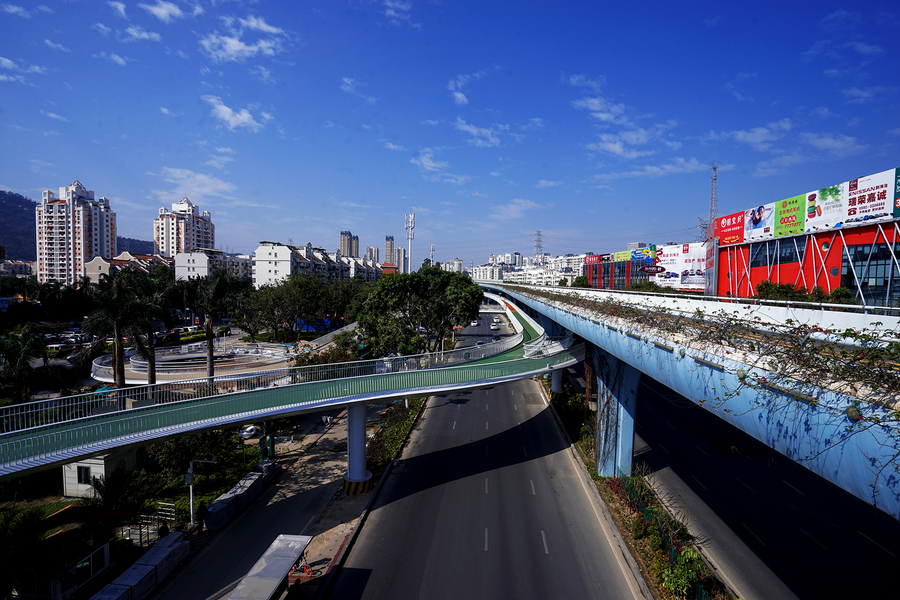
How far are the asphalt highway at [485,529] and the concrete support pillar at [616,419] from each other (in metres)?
1.39

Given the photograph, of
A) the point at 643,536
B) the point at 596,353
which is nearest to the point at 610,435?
the point at 596,353

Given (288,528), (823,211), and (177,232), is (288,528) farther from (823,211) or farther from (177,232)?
(177,232)

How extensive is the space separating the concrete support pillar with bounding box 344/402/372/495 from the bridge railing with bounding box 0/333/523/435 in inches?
56.7

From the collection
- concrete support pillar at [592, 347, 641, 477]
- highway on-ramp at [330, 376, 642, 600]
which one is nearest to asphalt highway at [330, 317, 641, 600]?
highway on-ramp at [330, 376, 642, 600]

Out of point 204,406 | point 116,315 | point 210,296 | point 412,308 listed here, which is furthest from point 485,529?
point 210,296

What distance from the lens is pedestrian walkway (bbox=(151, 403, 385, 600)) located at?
35.4 ft

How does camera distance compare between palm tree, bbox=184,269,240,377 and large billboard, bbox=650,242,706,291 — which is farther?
large billboard, bbox=650,242,706,291

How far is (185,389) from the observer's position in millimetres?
13758

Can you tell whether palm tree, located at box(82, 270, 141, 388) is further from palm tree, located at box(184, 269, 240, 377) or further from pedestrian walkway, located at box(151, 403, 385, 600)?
pedestrian walkway, located at box(151, 403, 385, 600)

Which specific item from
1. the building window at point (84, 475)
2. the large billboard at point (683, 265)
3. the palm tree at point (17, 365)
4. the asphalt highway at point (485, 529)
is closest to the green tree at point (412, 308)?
the asphalt highway at point (485, 529)

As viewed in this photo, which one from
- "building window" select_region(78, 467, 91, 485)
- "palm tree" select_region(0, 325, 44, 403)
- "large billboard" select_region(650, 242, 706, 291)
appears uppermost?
Result: "large billboard" select_region(650, 242, 706, 291)

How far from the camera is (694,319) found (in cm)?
863

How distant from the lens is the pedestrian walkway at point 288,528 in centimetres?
1078

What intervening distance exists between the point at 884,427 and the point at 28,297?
7761 centimetres
